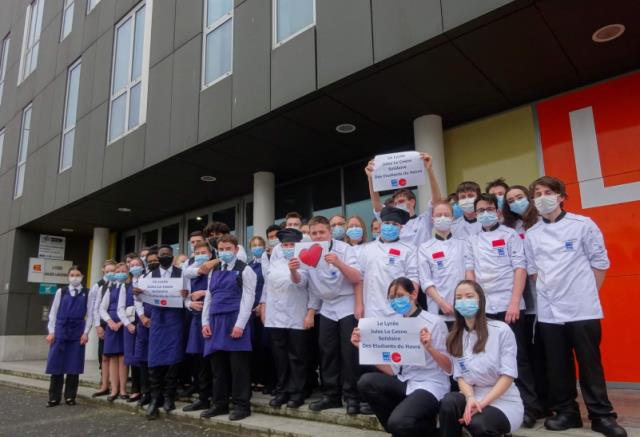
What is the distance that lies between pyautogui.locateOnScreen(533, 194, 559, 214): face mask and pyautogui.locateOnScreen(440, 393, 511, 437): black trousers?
1.71 metres

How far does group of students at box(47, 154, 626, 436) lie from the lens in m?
3.65

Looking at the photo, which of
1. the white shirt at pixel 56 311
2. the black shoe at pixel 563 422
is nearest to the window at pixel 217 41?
the white shirt at pixel 56 311

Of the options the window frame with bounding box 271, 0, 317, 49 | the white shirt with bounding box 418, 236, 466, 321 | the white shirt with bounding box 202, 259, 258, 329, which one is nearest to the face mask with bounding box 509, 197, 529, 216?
the white shirt with bounding box 418, 236, 466, 321

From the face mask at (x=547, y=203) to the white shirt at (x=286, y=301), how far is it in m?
2.41

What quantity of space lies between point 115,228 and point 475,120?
1199 cm

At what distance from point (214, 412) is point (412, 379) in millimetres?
2630

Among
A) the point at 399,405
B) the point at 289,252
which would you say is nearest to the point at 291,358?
the point at 289,252

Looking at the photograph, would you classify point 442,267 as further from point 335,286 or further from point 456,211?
point 335,286

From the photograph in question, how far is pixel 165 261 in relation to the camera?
6473 mm

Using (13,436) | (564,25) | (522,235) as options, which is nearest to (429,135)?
(564,25)

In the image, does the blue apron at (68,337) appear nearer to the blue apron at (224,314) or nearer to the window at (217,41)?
the blue apron at (224,314)

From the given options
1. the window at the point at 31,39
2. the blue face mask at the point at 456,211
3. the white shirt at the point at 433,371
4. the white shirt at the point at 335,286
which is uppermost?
the window at the point at 31,39

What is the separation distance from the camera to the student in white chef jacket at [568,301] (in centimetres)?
387

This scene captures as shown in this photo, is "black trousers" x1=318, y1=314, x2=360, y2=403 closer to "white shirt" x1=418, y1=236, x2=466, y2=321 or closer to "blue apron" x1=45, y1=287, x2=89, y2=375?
"white shirt" x1=418, y1=236, x2=466, y2=321
